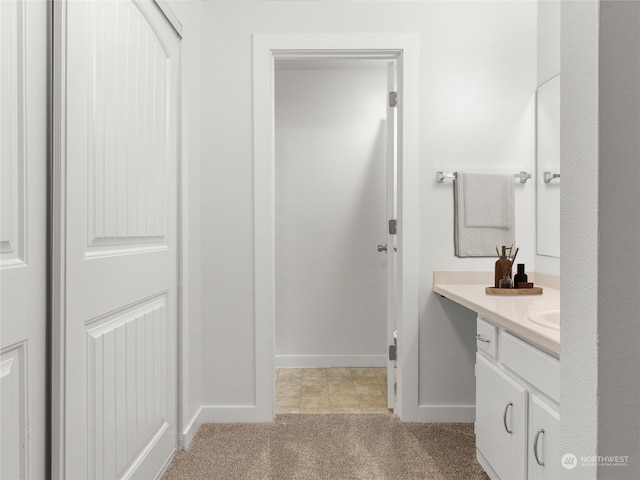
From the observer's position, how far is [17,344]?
3.57 feet

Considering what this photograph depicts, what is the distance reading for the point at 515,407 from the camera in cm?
160

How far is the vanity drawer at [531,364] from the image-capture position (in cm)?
137

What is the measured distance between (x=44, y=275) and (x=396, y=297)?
186cm

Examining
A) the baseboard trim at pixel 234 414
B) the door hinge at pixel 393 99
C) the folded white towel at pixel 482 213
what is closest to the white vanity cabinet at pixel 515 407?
the folded white towel at pixel 482 213

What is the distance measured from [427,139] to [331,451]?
1.63 m

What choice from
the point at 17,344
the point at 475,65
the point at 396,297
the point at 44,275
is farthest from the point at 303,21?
the point at 17,344

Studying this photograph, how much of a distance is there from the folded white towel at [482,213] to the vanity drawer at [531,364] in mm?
891

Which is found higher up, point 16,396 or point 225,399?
point 16,396

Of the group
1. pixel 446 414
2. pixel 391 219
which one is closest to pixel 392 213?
pixel 391 219

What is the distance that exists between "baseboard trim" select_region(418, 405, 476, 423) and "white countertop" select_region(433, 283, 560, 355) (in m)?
0.64

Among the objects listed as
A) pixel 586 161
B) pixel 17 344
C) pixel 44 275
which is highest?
pixel 586 161

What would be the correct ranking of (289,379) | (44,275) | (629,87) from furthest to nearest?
(289,379) → (44,275) → (629,87)

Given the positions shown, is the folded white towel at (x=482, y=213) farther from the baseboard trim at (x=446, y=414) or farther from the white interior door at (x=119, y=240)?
the white interior door at (x=119, y=240)

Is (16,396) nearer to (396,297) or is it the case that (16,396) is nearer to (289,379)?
(396,297)
